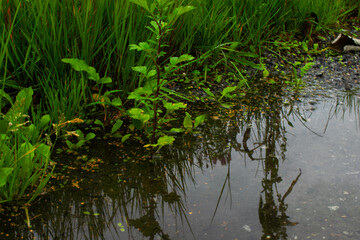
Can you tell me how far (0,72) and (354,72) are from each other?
2.78 metres

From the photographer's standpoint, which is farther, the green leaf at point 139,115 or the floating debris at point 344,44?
the floating debris at point 344,44

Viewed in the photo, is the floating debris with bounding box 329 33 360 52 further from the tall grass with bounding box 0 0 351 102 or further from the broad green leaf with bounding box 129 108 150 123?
the broad green leaf with bounding box 129 108 150 123

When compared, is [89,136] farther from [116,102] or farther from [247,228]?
[247,228]

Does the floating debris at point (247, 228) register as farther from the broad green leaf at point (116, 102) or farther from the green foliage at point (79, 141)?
the broad green leaf at point (116, 102)

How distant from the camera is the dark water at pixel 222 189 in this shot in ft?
5.08

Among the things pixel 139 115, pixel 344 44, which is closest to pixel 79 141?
pixel 139 115

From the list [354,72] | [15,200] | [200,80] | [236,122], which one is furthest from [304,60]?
[15,200]

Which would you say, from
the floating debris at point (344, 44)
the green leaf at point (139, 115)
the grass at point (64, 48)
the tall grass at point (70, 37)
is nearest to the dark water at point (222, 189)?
the green leaf at point (139, 115)

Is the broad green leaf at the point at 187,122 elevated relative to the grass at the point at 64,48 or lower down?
lower down

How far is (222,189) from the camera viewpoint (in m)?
1.80

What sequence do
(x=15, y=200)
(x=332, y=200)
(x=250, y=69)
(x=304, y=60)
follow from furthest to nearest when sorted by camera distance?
(x=304, y=60) < (x=250, y=69) < (x=332, y=200) < (x=15, y=200)

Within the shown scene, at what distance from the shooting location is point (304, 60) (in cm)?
361

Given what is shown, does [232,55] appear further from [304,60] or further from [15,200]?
[15,200]

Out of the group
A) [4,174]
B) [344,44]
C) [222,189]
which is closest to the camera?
[4,174]
